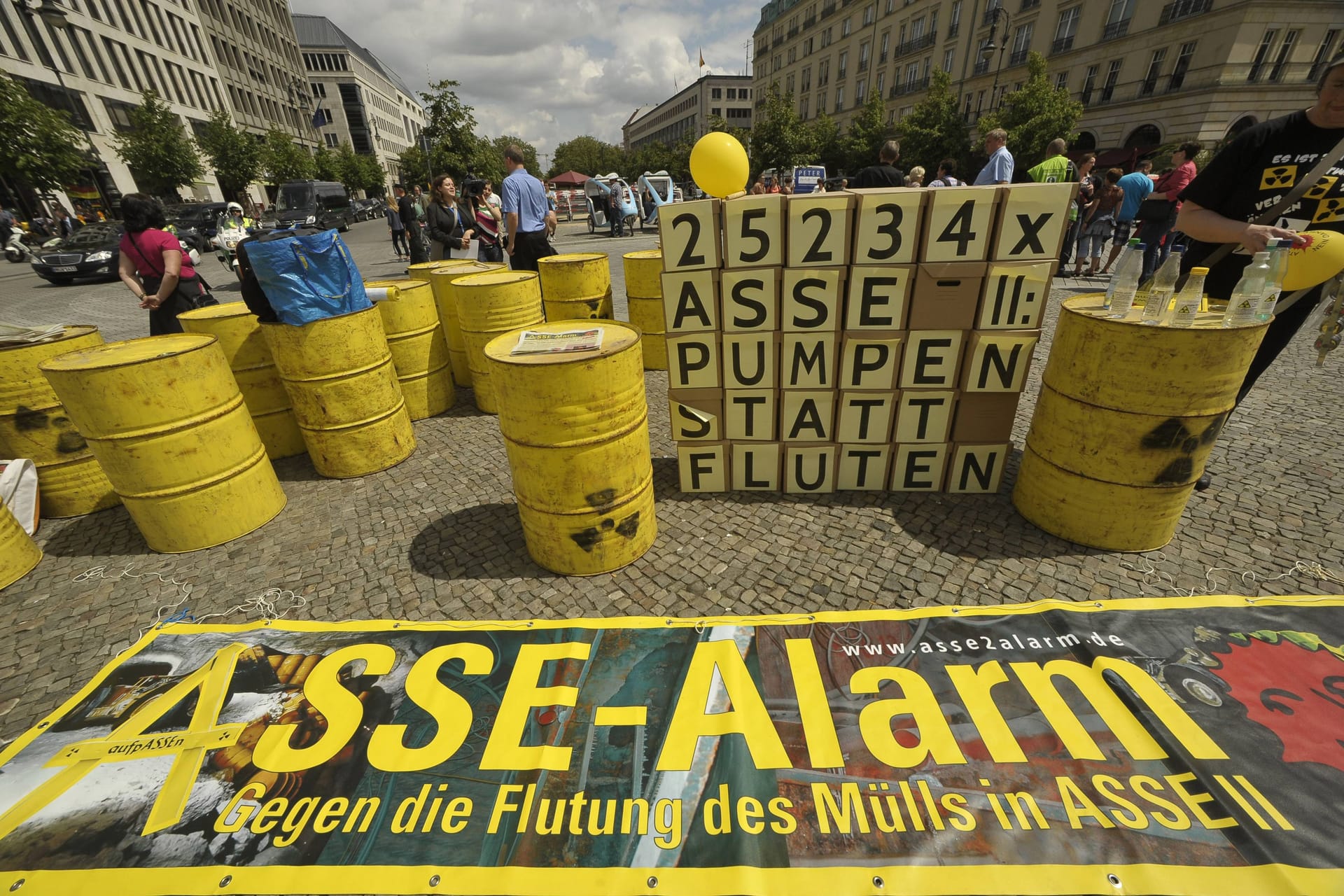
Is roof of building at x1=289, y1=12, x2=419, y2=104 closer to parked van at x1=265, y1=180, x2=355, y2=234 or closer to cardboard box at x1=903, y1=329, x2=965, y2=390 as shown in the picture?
parked van at x1=265, y1=180, x2=355, y2=234

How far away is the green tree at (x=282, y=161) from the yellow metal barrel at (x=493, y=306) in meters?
41.8

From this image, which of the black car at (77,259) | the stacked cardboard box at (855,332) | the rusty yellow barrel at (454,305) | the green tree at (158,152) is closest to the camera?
the stacked cardboard box at (855,332)

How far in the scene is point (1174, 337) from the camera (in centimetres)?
284

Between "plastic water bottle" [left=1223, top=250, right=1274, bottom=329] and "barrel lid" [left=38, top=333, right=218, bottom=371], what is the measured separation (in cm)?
612

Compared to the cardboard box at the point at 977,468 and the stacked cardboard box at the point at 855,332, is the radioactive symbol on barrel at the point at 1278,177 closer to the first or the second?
the stacked cardboard box at the point at 855,332

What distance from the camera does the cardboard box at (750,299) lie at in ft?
11.5

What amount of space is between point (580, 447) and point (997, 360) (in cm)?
280

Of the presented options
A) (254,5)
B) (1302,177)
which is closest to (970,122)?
(1302,177)

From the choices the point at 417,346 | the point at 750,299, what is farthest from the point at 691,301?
the point at 417,346

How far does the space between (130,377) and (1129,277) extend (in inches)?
234

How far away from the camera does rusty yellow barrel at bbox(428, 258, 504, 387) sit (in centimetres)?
604

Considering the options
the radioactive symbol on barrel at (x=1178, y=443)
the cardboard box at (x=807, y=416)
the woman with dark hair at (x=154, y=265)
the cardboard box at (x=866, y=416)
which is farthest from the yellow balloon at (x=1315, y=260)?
the woman with dark hair at (x=154, y=265)

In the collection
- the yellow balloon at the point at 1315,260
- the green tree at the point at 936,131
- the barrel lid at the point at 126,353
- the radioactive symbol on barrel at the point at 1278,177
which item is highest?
the green tree at the point at 936,131

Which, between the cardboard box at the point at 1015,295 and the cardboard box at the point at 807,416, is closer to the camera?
the cardboard box at the point at 1015,295
